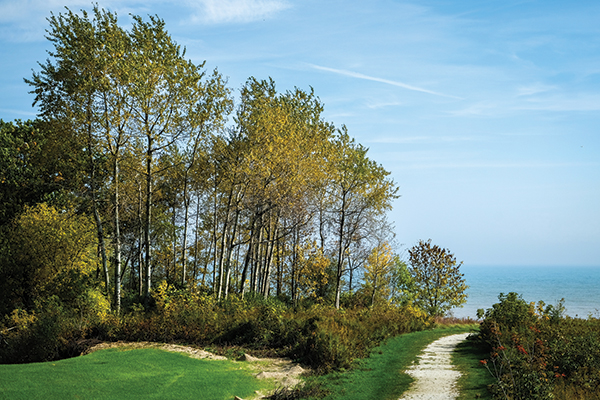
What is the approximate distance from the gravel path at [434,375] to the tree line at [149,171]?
9503mm

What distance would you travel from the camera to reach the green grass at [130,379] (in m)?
9.48

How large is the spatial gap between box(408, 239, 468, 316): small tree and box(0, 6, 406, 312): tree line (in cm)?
249

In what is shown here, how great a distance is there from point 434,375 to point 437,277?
17750mm

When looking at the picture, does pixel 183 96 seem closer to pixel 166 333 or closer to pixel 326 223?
pixel 166 333

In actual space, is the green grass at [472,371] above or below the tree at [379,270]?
below

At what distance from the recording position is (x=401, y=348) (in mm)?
15648

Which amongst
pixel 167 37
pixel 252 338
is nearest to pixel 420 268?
pixel 252 338

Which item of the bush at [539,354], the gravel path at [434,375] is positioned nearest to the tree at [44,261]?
the gravel path at [434,375]

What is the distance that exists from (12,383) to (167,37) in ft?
48.9

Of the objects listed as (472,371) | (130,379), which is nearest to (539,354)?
(472,371)

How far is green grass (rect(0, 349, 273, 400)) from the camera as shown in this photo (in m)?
9.48

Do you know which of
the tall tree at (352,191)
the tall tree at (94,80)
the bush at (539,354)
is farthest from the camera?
the tall tree at (352,191)

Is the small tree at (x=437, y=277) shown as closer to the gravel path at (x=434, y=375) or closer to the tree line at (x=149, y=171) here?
the tree line at (x=149, y=171)

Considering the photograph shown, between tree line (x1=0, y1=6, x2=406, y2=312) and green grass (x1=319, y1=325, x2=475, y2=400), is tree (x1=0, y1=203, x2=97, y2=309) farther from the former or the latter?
green grass (x1=319, y1=325, x2=475, y2=400)
